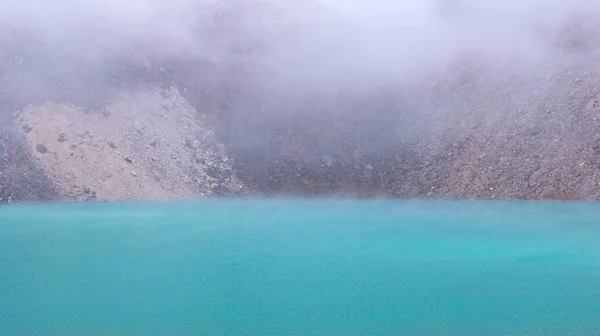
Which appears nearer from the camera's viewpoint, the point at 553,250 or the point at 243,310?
the point at 243,310

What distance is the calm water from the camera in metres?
14.9

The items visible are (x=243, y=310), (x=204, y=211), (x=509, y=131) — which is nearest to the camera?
(x=243, y=310)

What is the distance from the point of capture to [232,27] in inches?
2109

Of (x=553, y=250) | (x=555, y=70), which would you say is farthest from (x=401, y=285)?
(x=555, y=70)

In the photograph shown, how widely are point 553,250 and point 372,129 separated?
22813 mm

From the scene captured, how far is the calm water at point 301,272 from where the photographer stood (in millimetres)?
14914

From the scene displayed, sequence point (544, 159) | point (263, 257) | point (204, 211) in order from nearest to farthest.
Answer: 1. point (263, 257)
2. point (204, 211)
3. point (544, 159)

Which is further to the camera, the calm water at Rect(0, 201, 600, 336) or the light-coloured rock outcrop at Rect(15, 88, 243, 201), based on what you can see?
the light-coloured rock outcrop at Rect(15, 88, 243, 201)

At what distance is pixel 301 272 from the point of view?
1961 centimetres

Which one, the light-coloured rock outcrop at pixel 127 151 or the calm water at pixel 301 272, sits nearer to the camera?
the calm water at pixel 301 272

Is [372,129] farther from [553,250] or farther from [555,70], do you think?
[553,250]

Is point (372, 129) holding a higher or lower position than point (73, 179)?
higher

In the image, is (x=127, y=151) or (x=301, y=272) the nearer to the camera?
(x=301, y=272)

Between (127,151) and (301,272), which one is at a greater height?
(127,151)
